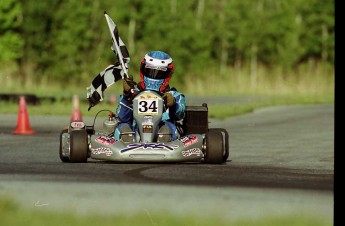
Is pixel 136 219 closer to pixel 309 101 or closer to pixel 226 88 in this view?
pixel 309 101

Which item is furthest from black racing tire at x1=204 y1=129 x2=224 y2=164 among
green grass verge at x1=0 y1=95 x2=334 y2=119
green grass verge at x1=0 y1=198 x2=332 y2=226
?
green grass verge at x1=0 y1=95 x2=334 y2=119

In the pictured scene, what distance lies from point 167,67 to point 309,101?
2630cm

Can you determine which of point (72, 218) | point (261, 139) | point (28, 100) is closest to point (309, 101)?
point (28, 100)

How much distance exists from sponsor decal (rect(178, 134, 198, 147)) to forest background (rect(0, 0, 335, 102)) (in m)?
37.0

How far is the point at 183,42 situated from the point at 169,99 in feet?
157

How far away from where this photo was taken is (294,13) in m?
68.1

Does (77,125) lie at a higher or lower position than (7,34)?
lower

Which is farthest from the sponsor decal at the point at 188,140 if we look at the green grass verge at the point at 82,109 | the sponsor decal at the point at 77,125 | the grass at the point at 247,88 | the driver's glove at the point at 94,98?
the grass at the point at 247,88

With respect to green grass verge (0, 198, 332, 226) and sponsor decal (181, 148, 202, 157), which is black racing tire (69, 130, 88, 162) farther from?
green grass verge (0, 198, 332, 226)

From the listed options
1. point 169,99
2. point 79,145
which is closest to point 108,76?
point 169,99

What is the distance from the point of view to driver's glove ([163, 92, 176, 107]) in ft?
53.4

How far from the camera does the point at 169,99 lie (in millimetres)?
16281

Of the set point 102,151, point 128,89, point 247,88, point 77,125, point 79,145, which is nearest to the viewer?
point 102,151

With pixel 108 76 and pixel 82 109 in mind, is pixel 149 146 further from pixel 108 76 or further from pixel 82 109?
pixel 82 109
